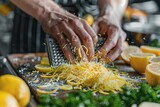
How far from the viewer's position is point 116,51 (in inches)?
77.3

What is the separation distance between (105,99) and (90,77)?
1.08 feet

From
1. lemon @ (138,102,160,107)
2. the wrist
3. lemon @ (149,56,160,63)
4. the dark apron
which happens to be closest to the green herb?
lemon @ (138,102,160,107)

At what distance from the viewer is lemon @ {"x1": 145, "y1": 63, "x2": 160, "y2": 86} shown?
62.8 inches

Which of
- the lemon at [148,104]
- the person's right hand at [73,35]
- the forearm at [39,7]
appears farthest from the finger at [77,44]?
the lemon at [148,104]

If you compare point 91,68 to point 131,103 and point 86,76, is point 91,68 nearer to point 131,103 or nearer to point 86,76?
point 86,76

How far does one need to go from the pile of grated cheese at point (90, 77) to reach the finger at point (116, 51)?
0.21 metres

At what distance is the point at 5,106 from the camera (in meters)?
1.20

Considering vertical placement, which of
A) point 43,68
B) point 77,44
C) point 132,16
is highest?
point 77,44

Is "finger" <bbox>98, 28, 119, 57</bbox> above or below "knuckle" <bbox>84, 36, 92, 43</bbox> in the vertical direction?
below

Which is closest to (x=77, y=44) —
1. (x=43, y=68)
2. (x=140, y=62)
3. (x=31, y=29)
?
(x=43, y=68)

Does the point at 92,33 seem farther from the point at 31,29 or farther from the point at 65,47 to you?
the point at 31,29

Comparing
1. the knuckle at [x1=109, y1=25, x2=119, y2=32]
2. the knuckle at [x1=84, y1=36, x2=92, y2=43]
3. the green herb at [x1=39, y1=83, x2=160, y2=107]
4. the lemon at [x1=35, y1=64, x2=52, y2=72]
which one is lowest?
the lemon at [x1=35, y1=64, x2=52, y2=72]

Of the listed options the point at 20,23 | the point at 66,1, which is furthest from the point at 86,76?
the point at 20,23

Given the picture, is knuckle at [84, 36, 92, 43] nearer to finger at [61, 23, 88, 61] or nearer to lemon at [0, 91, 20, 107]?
finger at [61, 23, 88, 61]
